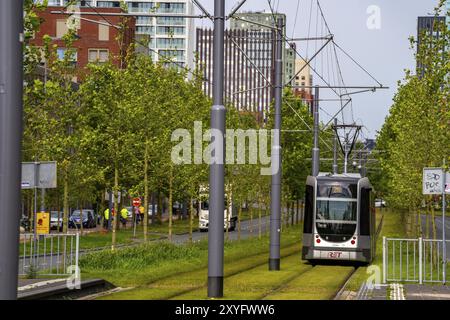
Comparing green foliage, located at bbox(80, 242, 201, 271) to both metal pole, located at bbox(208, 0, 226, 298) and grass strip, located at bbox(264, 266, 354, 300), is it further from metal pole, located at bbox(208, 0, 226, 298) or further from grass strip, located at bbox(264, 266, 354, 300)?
metal pole, located at bbox(208, 0, 226, 298)

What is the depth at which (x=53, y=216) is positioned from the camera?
71938 millimetres

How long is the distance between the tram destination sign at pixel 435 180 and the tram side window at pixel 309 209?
986cm

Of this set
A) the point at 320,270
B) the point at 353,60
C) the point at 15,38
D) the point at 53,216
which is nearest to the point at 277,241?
the point at 320,270

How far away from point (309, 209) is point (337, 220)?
1012 mm

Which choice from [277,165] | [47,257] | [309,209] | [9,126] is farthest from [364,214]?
[9,126]

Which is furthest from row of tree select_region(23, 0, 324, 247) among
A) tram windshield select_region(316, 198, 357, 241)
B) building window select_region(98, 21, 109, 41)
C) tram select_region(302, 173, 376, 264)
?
building window select_region(98, 21, 109, 41)

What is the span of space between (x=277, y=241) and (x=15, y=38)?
19955 mm

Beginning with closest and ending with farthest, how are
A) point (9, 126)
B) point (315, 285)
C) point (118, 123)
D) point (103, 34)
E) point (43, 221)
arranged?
point (9, 126), point (315, 285), point (43, 221), point (118, 123), point (103, 34)

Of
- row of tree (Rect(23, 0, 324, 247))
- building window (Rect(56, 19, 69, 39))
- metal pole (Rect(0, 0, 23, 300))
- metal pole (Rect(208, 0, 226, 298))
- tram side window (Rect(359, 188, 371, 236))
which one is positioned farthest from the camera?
building window (Rect(56, 19, 69, 39))

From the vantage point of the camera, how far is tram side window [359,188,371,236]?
33.3m

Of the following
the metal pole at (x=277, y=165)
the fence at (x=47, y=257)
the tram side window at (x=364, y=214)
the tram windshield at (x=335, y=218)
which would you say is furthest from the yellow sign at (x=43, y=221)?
the tram side window at (x=364, y=214)

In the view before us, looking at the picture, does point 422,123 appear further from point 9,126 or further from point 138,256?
point 9,126

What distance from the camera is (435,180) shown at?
24.0 metres

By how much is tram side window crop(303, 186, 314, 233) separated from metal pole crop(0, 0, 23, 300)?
1010 inches
